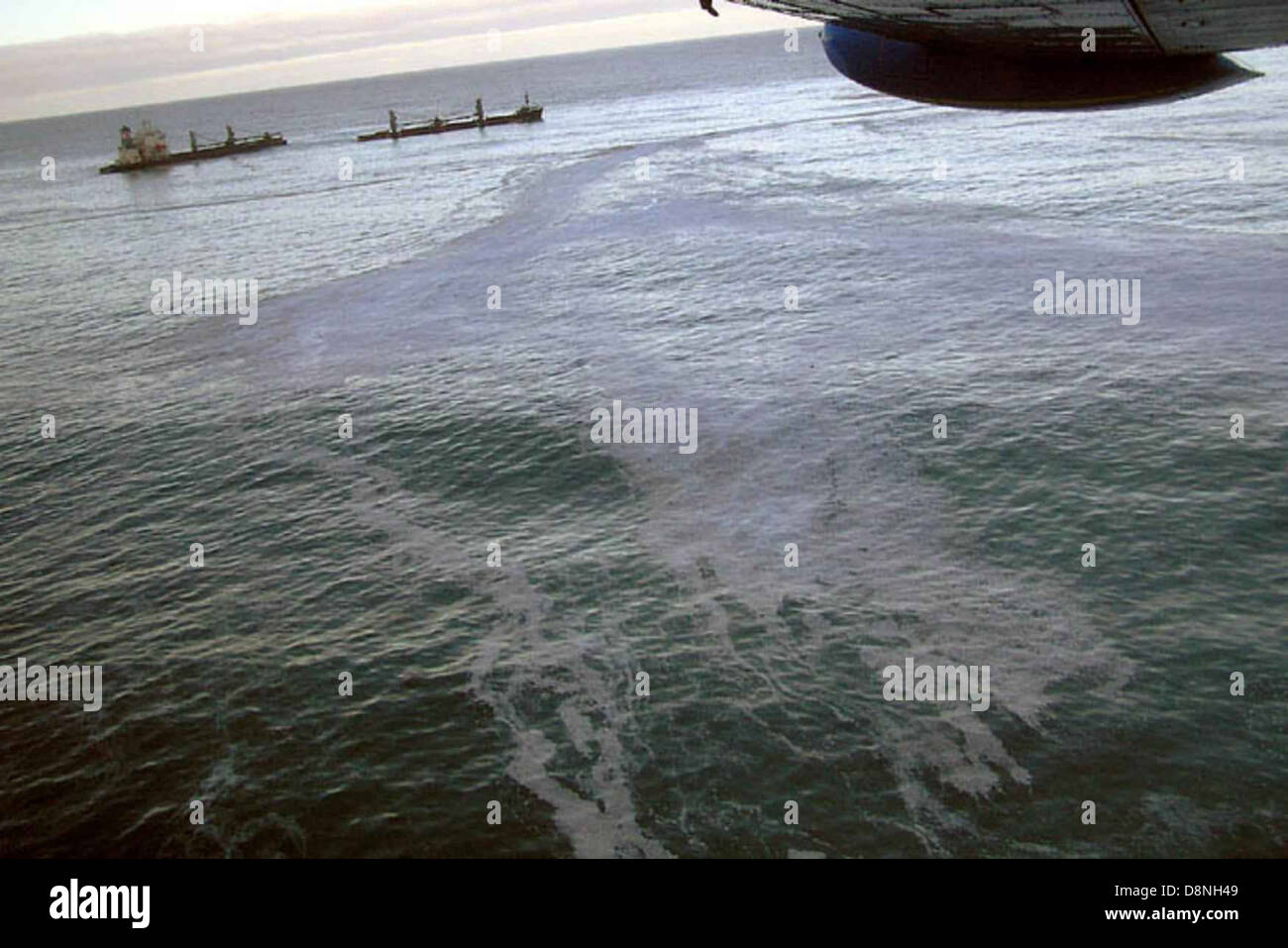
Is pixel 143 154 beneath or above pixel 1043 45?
above

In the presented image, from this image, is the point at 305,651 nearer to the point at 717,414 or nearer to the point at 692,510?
the point at 692,510

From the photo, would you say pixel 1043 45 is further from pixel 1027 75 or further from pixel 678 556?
pixel 678 556

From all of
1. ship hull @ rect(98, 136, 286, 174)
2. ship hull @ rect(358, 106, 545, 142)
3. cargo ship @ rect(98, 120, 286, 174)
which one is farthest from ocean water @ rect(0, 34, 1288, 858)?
ship hull @ rect(358, 106, 545, 142)

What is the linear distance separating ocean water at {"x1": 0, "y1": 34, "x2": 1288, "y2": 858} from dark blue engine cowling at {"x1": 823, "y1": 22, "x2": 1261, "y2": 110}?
10.1 meters

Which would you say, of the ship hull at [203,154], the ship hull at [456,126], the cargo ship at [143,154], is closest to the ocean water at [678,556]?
the cargo ship at [143,154]

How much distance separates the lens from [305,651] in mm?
20969

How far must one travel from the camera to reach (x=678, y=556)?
2356 centimetres

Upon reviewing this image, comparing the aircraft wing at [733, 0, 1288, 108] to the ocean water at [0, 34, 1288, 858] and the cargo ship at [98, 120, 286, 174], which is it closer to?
the ocean water at [0, 34, 1288, 858]

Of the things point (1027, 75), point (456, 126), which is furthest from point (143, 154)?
point (1027, 75)

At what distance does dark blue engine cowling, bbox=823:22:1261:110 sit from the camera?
11.3m

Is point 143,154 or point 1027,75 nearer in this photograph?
point 1027,75

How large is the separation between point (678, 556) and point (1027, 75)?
45.8 feet

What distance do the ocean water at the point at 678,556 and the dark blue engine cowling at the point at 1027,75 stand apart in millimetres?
10075

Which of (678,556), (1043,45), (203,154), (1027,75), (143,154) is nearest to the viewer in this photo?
(1043,45)
